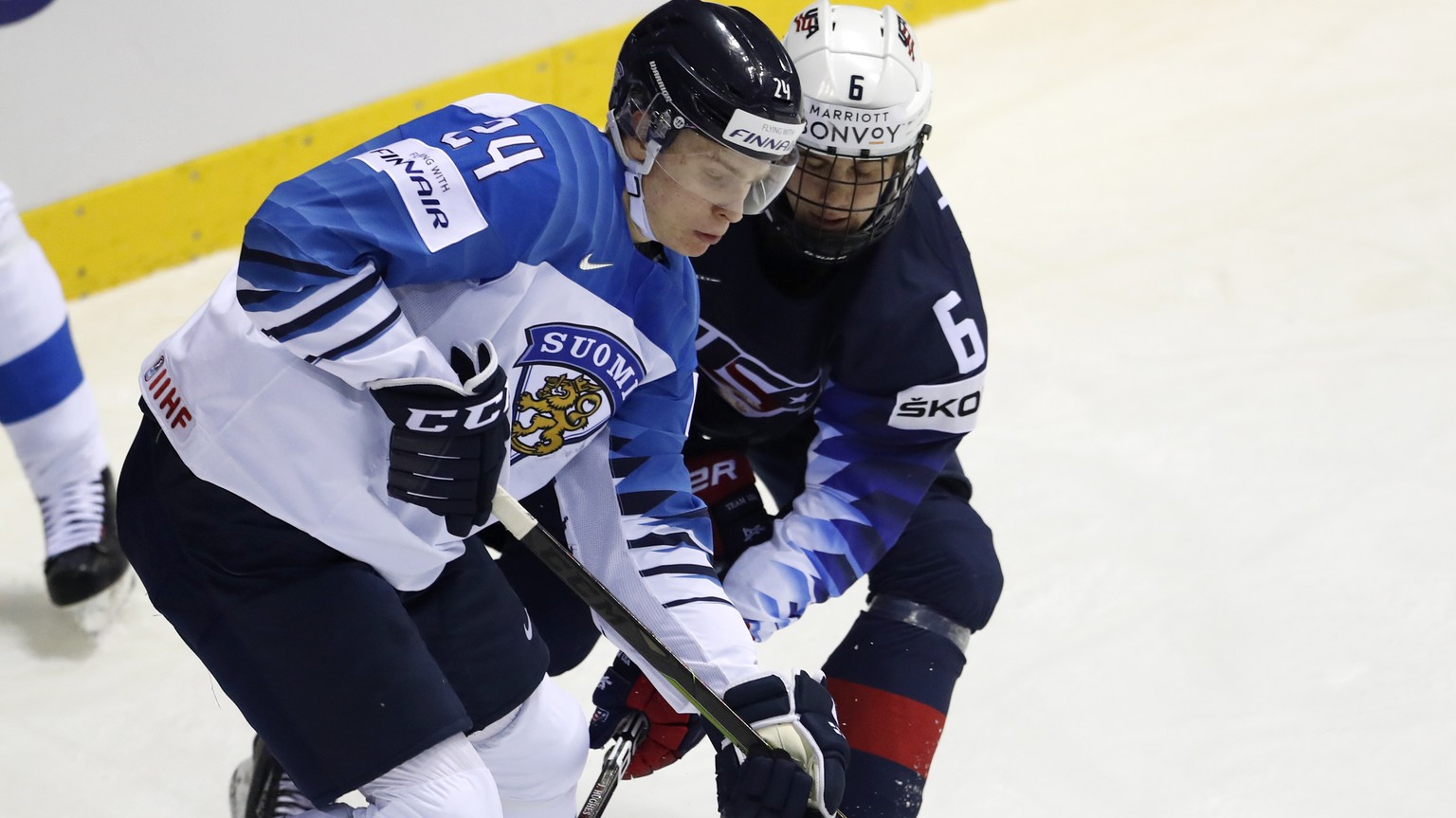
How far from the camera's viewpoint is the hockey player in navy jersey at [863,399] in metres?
1.85

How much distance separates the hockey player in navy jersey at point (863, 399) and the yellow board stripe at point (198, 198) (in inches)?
67.6

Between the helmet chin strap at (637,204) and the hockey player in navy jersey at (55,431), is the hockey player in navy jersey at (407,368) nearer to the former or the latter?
the helmet chin strap at (637,204)

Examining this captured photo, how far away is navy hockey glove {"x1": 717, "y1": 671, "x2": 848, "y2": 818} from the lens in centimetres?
161

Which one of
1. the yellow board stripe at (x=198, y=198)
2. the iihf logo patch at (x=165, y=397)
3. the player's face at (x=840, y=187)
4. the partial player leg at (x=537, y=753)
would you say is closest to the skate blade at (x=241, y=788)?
the partial player leg at (x=537, y=753)

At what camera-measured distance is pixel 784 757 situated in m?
1.63

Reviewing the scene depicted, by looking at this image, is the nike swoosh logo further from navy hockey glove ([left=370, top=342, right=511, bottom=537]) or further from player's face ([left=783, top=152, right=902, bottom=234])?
player's face ([left=783, top=152, right=902, bottom=234])

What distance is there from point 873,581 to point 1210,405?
130 cm

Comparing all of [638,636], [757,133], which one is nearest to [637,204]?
[757,133]

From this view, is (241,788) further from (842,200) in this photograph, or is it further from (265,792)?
(842,200)

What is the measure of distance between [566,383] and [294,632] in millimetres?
370

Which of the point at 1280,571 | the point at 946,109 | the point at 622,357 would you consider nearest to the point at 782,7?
Result: the point at 946,109

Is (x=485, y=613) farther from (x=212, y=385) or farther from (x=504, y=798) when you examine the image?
(x=212, y=385)

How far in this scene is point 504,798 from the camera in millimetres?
1828

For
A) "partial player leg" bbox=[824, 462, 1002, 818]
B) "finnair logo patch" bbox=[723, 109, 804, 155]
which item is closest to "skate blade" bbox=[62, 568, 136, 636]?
"partial player leg" bbox=[824, 462, 1002, 818]
